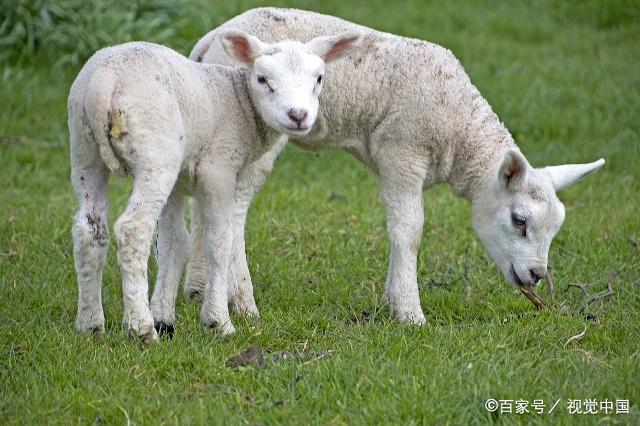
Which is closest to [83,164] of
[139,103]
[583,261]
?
[139,103]

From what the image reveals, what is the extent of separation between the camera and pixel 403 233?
674cm

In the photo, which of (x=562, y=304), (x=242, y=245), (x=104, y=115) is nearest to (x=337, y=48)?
(x=242, y=245)

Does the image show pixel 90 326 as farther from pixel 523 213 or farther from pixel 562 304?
pixel 562 304

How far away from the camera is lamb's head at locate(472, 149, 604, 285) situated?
6520 mm

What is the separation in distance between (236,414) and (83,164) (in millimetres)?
1722

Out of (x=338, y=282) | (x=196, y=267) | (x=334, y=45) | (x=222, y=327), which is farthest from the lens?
(x=338, y=282)

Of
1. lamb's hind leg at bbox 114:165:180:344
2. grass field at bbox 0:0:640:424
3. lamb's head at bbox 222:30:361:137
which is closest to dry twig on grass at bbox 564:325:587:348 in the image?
grass field at bbox 0:0:640:424

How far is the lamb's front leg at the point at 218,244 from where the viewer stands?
20.0 ft

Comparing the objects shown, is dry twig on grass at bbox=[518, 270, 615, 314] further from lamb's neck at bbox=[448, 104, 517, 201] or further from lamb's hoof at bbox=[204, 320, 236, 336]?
lamb's hoof at bbox=[204, 320, 236, 336]

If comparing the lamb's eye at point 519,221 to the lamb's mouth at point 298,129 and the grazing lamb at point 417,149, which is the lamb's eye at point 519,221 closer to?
the grazing lamb at point 417,149

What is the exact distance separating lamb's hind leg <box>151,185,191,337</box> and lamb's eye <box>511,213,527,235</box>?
199cm

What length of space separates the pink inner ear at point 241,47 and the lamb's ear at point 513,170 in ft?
5.38
